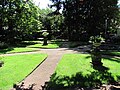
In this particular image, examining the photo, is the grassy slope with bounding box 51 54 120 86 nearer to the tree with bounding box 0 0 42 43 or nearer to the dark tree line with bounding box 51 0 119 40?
the tree with bounding box 0 0 42 43

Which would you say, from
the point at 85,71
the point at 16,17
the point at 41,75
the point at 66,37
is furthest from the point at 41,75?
the point at 66,37

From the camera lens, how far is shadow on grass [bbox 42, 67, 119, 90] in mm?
13009

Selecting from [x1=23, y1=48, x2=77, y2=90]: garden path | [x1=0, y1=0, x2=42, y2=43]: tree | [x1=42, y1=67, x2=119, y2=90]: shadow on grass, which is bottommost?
[x1=42, y1=67, x2=119, y2=90]: shadow on grass

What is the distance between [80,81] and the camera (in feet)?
46.6

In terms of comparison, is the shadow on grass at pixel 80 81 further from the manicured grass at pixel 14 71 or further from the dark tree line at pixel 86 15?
the dark tree line at pixel 86 15

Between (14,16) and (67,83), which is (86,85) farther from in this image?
(14,16)

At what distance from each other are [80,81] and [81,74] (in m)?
1.64

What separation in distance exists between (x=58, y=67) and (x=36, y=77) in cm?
310

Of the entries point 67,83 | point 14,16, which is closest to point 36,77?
point 67,83

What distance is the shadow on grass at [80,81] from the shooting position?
13009 millimetres

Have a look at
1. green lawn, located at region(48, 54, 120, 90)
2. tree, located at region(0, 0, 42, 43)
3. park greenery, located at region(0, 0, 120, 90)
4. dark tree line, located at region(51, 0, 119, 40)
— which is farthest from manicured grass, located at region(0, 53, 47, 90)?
dark tree line, located at region(51, 0, 119, 40)

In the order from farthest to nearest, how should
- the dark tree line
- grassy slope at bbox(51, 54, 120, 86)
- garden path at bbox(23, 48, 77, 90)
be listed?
the dark tree line, grassy slope at bbox(51, 54, 120, 86), garden path at bbox(23, 48, 77, 90)

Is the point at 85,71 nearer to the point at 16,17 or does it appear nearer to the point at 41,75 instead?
the point at 41,75

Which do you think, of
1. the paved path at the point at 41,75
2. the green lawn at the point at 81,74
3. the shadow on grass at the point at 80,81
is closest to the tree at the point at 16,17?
the paved path at the point at 41,75
